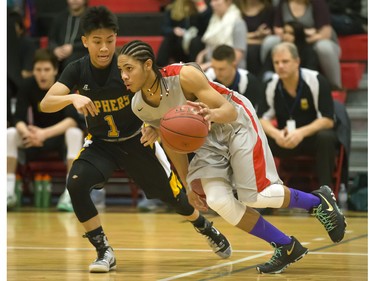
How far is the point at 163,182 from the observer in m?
5.43

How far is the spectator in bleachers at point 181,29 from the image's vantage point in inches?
399

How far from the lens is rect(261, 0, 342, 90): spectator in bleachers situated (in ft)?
31.0

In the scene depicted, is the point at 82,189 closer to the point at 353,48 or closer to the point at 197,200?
the point at 197,200

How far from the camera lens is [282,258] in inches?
191

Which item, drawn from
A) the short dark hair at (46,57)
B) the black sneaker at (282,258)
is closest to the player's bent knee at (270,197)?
the black sneaker at (282,258)

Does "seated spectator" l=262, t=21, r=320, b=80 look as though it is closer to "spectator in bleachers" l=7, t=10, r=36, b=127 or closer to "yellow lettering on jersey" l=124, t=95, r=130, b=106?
"spectator in bleachers" l=7, t=10, r=36, b=127

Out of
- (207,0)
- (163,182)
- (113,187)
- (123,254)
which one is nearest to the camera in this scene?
(163,182)

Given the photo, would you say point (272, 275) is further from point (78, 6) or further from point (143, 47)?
point (78, 6)

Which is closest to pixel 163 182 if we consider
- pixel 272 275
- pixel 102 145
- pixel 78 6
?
pixel 102 145

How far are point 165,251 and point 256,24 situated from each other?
4.76m

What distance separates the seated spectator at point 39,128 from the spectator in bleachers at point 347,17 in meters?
3.39

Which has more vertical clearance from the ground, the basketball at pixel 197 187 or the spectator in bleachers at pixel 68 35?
the spectator in bleachers at pixel 68 35

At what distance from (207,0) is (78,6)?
6.22 ft

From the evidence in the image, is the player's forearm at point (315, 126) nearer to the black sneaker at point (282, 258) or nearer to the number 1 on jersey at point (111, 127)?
the number 1 on jersey at point (111, 127)
